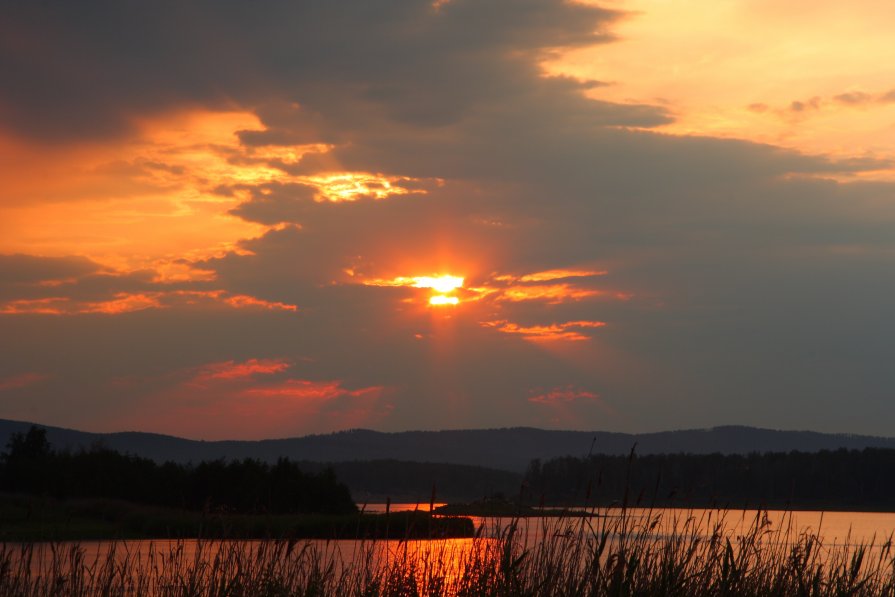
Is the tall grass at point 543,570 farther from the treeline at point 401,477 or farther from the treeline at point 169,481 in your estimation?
the treeline at point 401,477

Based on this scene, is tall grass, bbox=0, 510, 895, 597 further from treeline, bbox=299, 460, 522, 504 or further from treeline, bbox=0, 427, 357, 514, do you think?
treeline, bbox=299, 460, 522, 504

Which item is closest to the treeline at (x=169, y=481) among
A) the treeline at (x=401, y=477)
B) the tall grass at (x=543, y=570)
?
the tall grass at (x=543, y=570)

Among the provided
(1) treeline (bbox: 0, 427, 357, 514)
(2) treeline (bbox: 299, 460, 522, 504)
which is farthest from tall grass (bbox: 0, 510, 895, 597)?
(2) treeline (bbox: 299, 460, 522, 504)

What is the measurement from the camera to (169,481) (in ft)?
176

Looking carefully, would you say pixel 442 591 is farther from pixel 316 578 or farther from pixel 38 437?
pixel 38 437

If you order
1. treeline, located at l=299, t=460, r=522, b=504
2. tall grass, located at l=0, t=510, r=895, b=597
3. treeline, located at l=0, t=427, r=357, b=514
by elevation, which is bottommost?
treeline, located at l=299, t=460, r=522, b=504

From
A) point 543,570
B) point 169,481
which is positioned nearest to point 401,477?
point 169,481

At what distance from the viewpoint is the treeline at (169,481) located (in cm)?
5056

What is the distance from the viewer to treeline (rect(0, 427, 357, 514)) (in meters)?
50.6

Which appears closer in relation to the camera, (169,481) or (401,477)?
(169,481)

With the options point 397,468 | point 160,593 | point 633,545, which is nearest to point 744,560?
point 633,545

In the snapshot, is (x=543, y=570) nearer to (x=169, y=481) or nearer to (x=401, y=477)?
(x=169, y=481)

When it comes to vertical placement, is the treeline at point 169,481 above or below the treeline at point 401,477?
above

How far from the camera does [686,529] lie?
1013 centimetres
